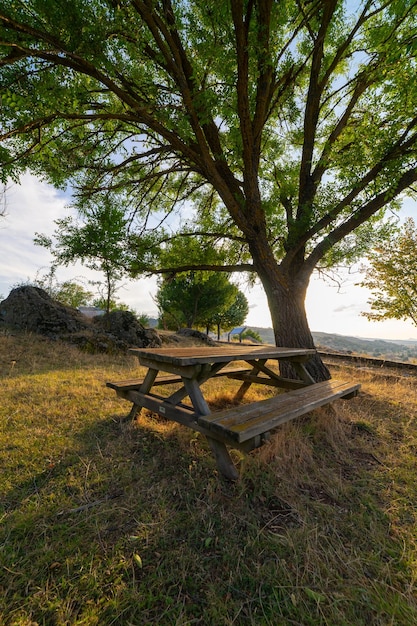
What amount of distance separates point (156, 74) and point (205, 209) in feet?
10.7

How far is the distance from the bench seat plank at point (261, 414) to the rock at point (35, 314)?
8.34m

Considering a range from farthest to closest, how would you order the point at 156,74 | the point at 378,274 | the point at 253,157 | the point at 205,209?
the point at 378,274
the point at 205,209
the point at 156,74
the point at 253,157

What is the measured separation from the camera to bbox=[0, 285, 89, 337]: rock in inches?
350

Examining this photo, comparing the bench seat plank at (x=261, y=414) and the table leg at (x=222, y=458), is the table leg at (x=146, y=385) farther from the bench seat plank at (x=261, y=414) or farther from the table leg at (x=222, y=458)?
the bench seat plank at (x=261, y=414)

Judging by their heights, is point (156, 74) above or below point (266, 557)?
above

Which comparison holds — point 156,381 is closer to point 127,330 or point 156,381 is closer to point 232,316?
point 127,330

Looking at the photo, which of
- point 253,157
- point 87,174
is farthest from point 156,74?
point 253,157

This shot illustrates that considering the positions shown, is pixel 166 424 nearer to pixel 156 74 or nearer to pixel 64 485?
pixel 64 485

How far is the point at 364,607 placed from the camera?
4.50 ft

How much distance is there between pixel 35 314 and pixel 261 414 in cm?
939

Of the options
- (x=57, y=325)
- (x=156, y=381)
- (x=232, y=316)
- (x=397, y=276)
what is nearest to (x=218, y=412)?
(x=156, y=381)

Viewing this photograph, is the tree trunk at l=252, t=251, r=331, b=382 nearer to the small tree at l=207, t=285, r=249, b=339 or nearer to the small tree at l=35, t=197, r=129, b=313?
the small tree at l=35, t=197, r=129, b=313

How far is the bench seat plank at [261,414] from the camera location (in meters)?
2.00

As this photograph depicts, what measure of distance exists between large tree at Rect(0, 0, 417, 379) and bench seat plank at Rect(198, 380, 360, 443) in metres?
1.91
